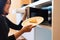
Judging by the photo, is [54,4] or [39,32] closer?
[54,4]

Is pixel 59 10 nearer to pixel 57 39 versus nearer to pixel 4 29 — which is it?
pixel 57 39

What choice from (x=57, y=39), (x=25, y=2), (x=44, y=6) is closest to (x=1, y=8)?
(x=44, y=6)

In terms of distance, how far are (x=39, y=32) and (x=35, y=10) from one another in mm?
184

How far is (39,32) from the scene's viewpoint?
106cm

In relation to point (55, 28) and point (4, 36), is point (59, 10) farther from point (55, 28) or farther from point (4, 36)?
point (4, 36)

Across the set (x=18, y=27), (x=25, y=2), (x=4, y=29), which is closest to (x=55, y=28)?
(x=4, y=29)

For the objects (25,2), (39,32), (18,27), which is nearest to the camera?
(39,32)

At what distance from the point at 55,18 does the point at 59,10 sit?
0.17ft

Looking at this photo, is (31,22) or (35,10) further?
(35,10)

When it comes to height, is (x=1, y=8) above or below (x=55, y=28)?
above

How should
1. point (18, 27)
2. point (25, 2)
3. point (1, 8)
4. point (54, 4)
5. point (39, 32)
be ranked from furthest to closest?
point (25, 2)
point (18, 27)
point (39, 32)
point (1, 8)
point (54, 4)

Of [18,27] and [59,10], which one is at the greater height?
[59,10]

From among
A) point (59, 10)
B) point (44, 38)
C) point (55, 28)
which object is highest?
point (59, 10)

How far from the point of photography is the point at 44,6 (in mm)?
972
